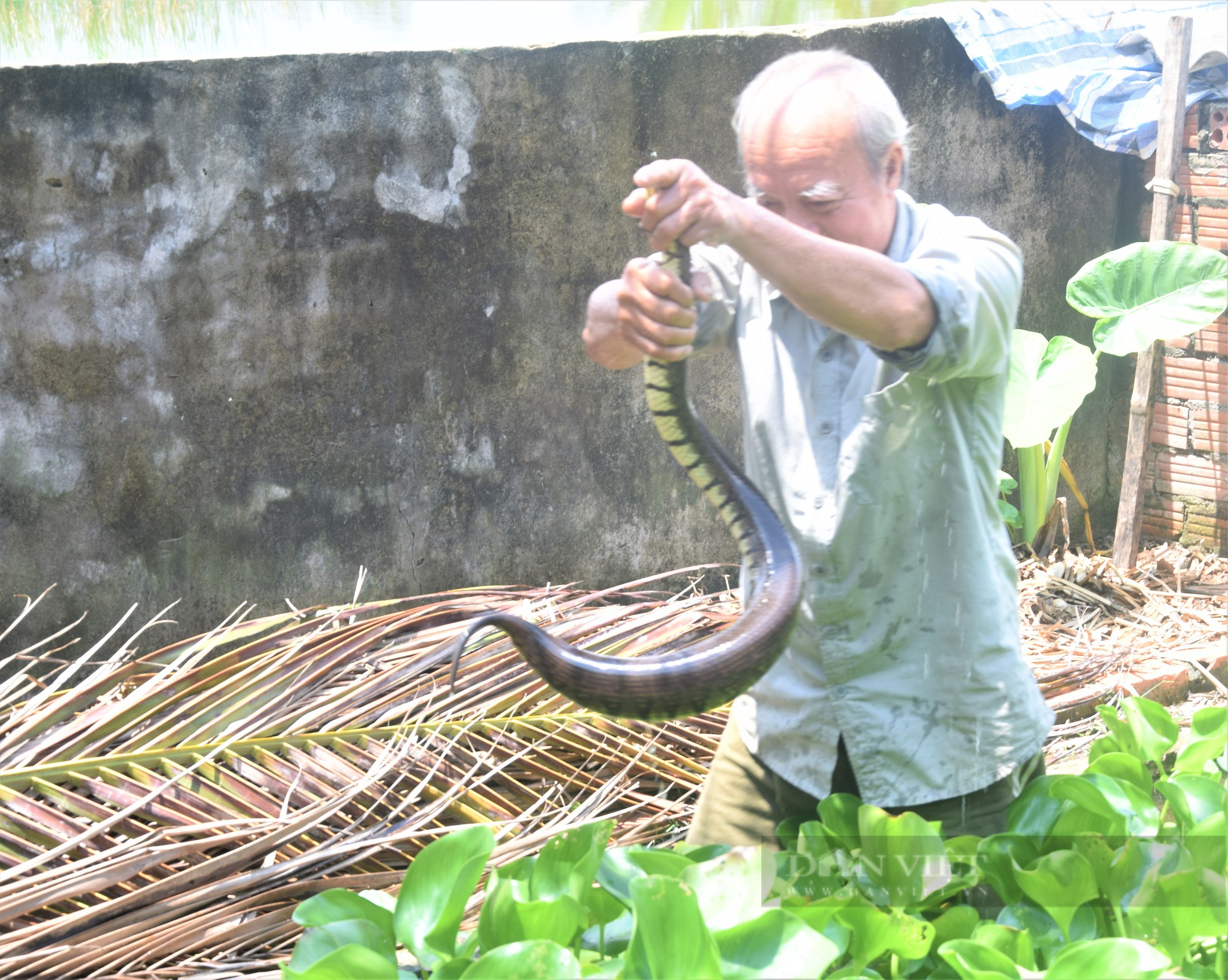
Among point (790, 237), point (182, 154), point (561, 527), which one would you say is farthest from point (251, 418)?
point (790, 237)

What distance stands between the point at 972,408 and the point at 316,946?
82cm

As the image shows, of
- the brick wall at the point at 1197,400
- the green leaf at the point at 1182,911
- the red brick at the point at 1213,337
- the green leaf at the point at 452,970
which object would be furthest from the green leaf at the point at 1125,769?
the red brick at the point at 1213,337

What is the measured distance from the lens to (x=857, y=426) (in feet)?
3.81

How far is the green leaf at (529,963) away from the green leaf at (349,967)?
0.33 ft

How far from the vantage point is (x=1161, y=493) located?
2586mm

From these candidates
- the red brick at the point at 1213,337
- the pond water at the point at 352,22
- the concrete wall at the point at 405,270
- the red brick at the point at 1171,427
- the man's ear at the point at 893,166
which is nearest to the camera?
the man's ear at the point at 893,166

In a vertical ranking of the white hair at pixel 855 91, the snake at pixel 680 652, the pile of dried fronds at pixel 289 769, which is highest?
the white hair at pixel 855 91

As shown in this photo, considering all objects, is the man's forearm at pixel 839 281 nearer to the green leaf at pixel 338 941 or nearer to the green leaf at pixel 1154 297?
the green leaf at pixel 338 941

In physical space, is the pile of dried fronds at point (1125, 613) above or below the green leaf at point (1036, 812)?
below

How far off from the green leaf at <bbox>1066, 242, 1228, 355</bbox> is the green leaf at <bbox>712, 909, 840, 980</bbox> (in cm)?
197

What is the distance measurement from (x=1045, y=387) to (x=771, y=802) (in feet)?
5.12

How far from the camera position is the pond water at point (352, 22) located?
1.38m

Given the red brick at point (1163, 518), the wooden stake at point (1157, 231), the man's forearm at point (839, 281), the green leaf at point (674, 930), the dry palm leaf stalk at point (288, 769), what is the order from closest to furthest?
the green leaf at point (674, 930) → the man's forearm at point (839, 281) → the dry palm leaf stalk at point (288, 769) → the wooden stake at point (1157, 231) → the red brick at point (1163, 518)

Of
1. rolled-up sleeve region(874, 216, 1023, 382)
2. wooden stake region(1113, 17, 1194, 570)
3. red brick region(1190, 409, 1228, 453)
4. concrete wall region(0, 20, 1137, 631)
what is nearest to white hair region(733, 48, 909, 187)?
rolled-up sleeve region(874, 216, 1023, 382)
